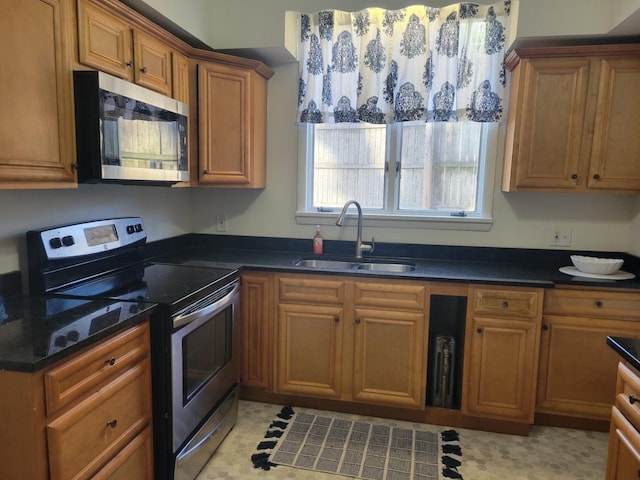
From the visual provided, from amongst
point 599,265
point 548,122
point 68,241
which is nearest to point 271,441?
point 68,241

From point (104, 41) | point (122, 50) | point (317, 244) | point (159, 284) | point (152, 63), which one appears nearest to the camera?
point (104, 41)

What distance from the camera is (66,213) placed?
2.07 meters

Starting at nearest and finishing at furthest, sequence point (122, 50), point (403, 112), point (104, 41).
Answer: point (104, 41) < point (122, 50) < point (403, 112)

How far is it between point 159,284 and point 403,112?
178 centimetres

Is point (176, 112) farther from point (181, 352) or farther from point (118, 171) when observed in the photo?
point (181, 352)

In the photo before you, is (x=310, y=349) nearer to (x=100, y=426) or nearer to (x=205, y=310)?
(x=205, y=310)

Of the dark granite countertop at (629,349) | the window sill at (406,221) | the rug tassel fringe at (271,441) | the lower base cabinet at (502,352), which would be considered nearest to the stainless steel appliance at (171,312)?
the rug tassel fringe at (271,441)

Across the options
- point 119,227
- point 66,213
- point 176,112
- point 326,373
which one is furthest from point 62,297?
point 326,373

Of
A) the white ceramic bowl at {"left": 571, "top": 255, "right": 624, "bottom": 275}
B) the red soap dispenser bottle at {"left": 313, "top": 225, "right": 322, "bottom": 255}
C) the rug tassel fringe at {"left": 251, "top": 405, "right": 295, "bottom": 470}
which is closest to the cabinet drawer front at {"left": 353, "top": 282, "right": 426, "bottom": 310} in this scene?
the red soap dispenser bottle at {"left": 313, "top": 225, "right": 322, "bottom": 255}

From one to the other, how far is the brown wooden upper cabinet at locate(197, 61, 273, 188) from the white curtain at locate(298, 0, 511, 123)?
0.37 meters

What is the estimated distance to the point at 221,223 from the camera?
3.22m

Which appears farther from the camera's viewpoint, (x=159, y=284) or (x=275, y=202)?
(x=275, y=202)

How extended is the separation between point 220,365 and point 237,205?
126 centimetres

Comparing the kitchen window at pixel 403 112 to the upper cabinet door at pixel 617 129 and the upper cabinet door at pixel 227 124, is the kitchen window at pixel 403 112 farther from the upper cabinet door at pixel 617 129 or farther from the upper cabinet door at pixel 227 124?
the upper cabinet door at pixel 617 129
